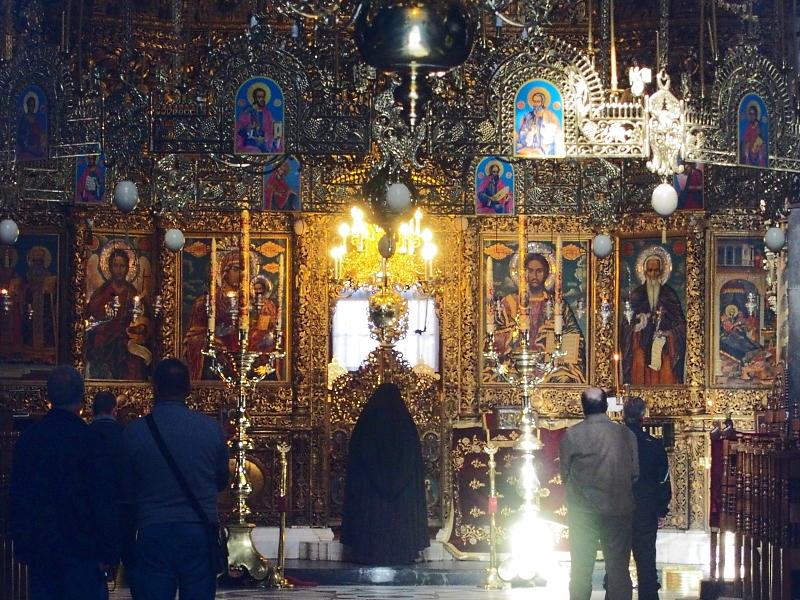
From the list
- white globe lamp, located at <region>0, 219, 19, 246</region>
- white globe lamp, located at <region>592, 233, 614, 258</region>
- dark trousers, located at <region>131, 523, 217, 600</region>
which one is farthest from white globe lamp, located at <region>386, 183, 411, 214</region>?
dark trousers, located at <region>131, 523, 217, 600</region>

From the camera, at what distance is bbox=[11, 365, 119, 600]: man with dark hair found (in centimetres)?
863

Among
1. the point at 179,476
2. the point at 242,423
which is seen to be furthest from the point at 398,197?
the point at 179,476

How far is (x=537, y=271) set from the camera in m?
18.3

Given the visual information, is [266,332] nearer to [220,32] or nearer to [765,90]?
[220,32]

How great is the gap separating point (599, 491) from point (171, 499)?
3633mm

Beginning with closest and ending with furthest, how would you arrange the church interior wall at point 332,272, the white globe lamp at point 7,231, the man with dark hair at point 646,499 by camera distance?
the man with dark hair at point 646,499, the white globe lamp at point 7,231, the church interior wall at point 332,272

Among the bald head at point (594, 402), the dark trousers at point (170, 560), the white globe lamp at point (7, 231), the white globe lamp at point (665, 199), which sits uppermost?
the white globe lamp at point (665, 199)

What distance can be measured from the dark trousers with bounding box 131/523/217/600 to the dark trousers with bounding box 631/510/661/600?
427cm

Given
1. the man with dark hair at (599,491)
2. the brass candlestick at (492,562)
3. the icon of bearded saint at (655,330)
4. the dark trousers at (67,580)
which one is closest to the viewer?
the dark trousers at (67,580)

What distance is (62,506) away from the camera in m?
8.66

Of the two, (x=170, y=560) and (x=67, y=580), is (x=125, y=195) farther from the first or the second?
(x=170, y=560)

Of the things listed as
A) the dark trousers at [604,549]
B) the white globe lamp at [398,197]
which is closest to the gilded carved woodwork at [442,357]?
the white globe lamp at [398,197]

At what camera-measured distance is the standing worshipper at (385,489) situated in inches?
652

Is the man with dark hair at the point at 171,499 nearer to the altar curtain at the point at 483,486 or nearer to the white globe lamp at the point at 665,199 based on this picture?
the white globe lamp at the point at 665,199
